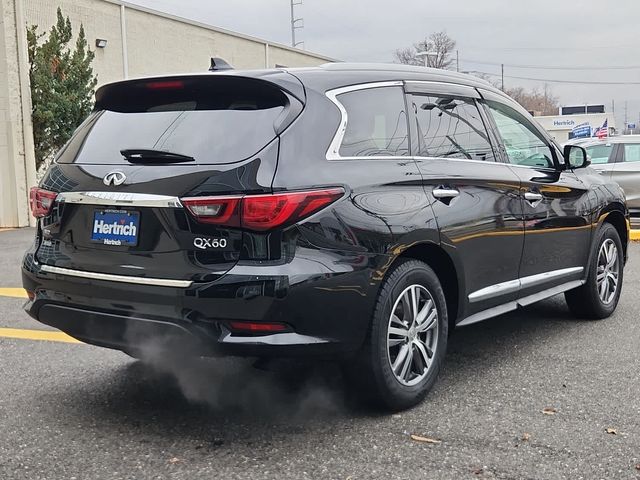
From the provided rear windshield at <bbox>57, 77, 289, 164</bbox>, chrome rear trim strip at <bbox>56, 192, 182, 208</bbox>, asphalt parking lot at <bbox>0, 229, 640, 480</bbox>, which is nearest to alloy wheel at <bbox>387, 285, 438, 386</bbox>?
asphalt parking lot at <bbox>0, 229, 640, 480</bbox>

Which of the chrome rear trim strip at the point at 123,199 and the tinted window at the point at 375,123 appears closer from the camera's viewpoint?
the chrome rear trim strip at the point at 123,199

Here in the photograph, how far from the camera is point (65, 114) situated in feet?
53.6

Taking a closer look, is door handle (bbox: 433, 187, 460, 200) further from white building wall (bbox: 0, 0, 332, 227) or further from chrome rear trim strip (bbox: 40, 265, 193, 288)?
white building wall (bbox: 0, 0, 332, 227)

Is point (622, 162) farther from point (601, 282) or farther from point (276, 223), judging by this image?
point (276, 223)

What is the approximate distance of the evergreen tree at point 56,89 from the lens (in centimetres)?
1605

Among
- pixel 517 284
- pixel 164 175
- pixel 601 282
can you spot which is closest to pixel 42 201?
pixel 164 175

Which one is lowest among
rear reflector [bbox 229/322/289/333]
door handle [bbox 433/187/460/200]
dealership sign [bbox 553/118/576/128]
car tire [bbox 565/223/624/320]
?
car tire [bbox 565/223/624/320]

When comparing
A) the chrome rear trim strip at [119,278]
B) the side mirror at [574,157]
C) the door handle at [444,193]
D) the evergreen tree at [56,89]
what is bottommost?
the chrome rear trim strip at [119,278]

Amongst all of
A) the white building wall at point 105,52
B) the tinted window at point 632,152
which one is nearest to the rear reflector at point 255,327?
the tinted window at point 632,152

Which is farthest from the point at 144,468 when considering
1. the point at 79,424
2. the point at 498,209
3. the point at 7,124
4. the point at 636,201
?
the point at 7,124

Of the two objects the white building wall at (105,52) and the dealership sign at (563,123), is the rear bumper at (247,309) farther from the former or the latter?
the dealership sign at (563,123)

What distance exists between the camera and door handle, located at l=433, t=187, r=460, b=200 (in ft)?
12.9

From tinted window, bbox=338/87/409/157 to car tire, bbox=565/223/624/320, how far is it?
8.04 ft

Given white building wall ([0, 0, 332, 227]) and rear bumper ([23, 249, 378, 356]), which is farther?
white building wall ([0, 0, 332, 227])
